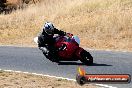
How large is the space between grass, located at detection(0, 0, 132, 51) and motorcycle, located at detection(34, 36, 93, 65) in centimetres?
575

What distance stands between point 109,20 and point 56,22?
5.18m

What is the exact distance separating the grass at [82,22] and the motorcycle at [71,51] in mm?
5748

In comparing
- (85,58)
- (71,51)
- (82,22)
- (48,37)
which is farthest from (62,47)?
(82,22)

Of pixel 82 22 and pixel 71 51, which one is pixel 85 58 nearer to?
pixel 71 51

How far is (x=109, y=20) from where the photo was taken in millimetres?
27141

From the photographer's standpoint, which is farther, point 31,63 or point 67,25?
point 67,25

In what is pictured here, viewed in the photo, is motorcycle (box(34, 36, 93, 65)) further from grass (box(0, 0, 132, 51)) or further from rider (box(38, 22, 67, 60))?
grass (box(0, 0, 132, 51))

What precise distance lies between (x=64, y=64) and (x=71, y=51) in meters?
0.72

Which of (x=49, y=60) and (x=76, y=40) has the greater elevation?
(x=76, y=40)

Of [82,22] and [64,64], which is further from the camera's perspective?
[82,22]

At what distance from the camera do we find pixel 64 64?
1628cm

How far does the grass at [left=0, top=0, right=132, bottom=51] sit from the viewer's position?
24594 mm

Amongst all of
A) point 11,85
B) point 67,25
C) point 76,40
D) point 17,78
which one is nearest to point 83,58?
point 76,40

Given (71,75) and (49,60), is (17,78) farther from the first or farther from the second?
(49,60)
